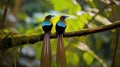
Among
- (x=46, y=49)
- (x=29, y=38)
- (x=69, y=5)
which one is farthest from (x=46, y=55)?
(x=69, y=5)

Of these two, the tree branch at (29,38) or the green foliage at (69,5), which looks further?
the green foliage at (69,5)

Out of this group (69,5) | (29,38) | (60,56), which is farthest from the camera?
(69,5)

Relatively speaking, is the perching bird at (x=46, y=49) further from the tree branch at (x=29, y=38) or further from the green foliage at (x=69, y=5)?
the green foliage at (x=69, y=5)

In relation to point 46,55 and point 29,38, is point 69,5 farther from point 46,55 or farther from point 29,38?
point 46,55

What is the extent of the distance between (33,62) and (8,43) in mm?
2377

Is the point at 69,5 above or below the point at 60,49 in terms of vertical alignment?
above

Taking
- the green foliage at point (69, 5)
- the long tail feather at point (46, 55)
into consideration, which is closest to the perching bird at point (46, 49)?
the long tail feather at point (46, 55)

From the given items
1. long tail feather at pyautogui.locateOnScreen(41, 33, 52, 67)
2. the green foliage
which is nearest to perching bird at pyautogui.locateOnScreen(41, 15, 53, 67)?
long tail feather at pyautogui.locateOnScreen(41, 33, 52, 67)

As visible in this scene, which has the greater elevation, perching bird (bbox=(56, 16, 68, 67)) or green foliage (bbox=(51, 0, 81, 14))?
green foliage (bbox=(51, 0, 81, 14))

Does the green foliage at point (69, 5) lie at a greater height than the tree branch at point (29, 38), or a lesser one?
greater

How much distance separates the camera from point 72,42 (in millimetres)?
2166

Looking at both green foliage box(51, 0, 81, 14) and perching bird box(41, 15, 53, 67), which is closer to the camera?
perching bird box(41, 15, 53, 67)

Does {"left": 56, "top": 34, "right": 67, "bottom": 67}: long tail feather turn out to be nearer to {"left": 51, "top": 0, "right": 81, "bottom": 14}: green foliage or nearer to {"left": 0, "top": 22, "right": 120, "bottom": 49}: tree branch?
{"left": 0, "top": 22, "right": 120, "bottom": 49}: tree branch

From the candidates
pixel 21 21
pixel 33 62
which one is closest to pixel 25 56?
pixel 33 62
